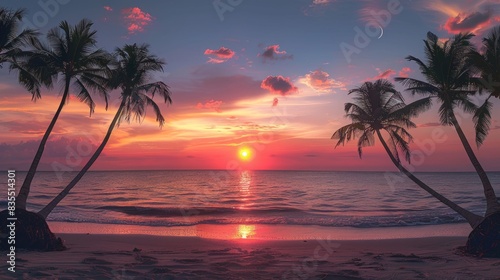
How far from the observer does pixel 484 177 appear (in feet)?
55.3

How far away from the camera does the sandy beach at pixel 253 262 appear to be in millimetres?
11070

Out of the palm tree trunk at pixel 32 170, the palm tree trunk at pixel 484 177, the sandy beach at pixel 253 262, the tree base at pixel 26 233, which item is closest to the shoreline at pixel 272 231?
the sandy beach at pixel 253 262

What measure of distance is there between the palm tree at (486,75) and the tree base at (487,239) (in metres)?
4.41

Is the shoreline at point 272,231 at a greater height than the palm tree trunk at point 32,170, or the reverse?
the palm tree trunk at point 32,170

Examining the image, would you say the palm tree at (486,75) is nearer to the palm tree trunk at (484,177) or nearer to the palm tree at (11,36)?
the palm tree trunk at (484,177)

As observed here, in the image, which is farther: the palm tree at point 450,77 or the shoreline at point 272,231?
the shoreline at point 272,231

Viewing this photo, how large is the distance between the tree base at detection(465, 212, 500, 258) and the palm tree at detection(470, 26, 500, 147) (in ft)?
14.5

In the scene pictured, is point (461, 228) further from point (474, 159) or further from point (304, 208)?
point (304, 208)

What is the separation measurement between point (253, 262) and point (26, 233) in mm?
7829

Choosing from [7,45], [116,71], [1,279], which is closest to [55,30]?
[7,45]

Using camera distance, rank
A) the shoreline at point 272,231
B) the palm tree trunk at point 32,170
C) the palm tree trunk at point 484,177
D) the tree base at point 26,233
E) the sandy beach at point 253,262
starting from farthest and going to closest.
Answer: the shoreline at point 272,231, the palm tree trunk at point 484,177, the palm tree trunk at point 32,170, the tree base at point 26,233, the sandy beach at point 253,262

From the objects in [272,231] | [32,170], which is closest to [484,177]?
[272,231]

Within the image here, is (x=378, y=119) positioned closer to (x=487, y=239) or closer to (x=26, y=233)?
(x=487, y=239)

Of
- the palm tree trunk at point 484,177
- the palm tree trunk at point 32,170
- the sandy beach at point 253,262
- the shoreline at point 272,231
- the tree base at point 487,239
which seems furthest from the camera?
the shoreline at point 272,231
